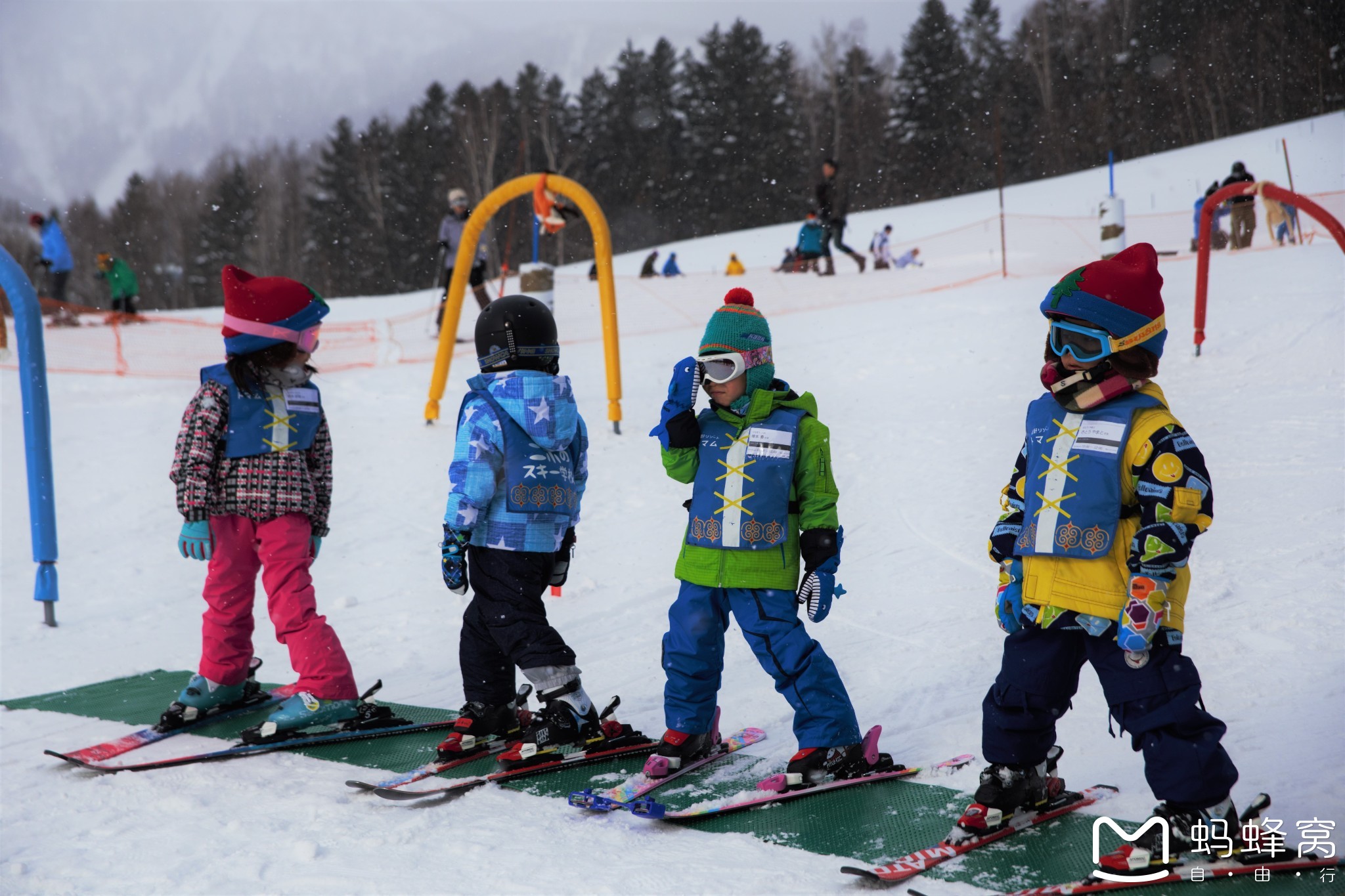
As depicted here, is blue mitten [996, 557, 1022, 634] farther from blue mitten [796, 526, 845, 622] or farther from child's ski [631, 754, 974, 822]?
child's ski [631, 754, 974, 822]

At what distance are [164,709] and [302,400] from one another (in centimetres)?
154

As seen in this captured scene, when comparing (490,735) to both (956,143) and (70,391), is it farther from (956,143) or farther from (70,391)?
(956,143)

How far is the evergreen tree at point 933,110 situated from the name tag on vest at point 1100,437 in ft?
105

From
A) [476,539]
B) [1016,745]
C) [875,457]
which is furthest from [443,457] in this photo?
[1016,745]

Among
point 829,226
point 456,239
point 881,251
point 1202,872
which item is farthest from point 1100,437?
point 881,251

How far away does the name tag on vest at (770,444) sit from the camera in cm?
317

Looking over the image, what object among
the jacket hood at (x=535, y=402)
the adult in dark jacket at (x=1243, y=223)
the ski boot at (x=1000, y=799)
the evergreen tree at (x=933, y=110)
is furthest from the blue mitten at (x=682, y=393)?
the evergreen tree at (x=933, y=110)

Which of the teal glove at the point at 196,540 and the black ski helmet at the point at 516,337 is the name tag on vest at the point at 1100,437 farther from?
the teal glove at the point at 196,540

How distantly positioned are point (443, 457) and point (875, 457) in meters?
3.62

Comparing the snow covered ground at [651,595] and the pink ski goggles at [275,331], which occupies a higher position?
the pink ski goggles at [275,331]

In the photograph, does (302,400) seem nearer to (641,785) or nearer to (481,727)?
(481,727)

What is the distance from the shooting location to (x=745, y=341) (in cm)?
322

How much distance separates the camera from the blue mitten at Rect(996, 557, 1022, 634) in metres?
2.65

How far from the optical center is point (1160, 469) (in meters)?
2.40
